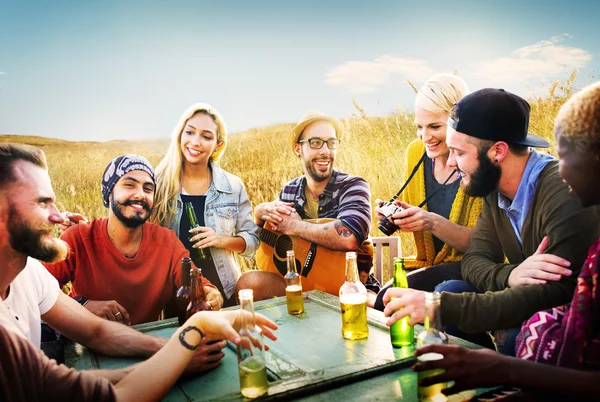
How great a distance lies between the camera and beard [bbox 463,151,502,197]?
269 cm

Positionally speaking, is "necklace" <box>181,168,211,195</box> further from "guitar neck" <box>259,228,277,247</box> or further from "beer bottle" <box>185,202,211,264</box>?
"guitar neck" <box>259,228,277,247</box>

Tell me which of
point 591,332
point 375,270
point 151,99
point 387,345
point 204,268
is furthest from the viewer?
point 375,270

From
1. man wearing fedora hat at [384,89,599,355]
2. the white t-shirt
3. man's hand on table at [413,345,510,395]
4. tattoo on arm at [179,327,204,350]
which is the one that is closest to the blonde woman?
the white t-shirt

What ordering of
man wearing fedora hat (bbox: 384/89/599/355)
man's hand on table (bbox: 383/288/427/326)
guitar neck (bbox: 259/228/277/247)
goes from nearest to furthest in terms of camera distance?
man's hand on table (bbox: 383/288/427/326), man wearing fedora hat (bbox: 384/89/599/355), guitar neck (bbox: 259/228/277/247)

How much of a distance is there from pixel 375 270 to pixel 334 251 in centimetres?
58

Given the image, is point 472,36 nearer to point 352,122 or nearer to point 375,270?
point 352,122

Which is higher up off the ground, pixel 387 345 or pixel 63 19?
pixel 63 19

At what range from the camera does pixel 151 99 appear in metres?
4.00

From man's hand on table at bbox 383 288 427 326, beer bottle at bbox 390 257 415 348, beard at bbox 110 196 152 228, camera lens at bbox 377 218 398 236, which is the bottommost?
beer bottle at bbox 390 257 415 348

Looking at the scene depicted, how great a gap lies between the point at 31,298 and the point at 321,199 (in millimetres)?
2415

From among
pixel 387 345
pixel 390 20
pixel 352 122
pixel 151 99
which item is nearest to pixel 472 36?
Result: pixel 390 20

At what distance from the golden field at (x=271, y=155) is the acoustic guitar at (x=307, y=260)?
57cm

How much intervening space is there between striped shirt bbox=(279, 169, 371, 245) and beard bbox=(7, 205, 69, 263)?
2.31 meters

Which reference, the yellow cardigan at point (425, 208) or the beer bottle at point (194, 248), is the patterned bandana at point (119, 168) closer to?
the beer bottle at point (194, 248)
